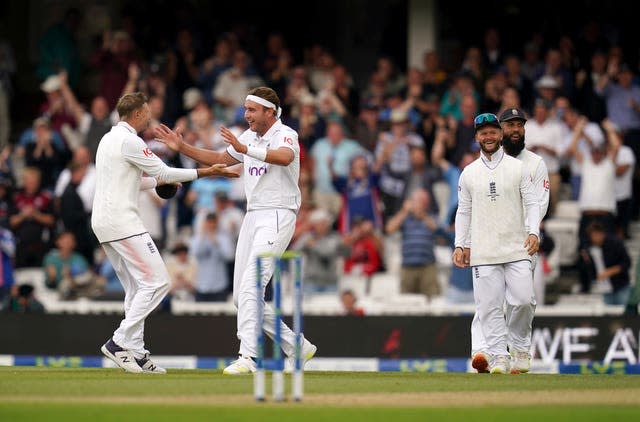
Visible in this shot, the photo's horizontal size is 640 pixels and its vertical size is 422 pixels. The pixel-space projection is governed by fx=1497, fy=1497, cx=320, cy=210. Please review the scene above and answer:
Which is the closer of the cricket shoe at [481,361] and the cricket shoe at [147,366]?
the cricket shoe at [147,366]

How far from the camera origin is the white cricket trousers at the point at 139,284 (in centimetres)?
1360

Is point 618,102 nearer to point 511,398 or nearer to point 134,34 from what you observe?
point 134,34

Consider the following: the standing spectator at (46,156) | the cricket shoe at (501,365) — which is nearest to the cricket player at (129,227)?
the cricket shoe at (501,365)

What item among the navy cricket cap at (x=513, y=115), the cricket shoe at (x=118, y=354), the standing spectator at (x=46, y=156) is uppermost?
the standing spectator at (x=46, y=156)

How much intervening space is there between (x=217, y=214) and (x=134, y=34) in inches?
228

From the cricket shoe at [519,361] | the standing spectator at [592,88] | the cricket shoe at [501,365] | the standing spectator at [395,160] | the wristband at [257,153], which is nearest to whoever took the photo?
the wristband at [257,153]

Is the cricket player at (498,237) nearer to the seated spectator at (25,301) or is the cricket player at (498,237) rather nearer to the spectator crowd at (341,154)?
the spectator crowd at (341,154)

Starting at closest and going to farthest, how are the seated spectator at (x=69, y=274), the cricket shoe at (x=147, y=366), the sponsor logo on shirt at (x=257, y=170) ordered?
the cricket shoe at (x=147, y=366) < the sponsor logo on shirt at (x=257, y=170) < the seated spectator at (x=69, y=274)

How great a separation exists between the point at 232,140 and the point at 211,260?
29.9 feet

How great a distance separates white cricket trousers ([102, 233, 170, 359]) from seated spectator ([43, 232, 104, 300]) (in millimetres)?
9090

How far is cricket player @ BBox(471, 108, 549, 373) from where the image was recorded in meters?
14.6

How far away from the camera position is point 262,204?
14.0m

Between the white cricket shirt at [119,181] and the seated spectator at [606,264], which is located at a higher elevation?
the white cricket shirt at [119,181]

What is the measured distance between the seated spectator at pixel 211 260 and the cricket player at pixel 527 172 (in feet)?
26.1
